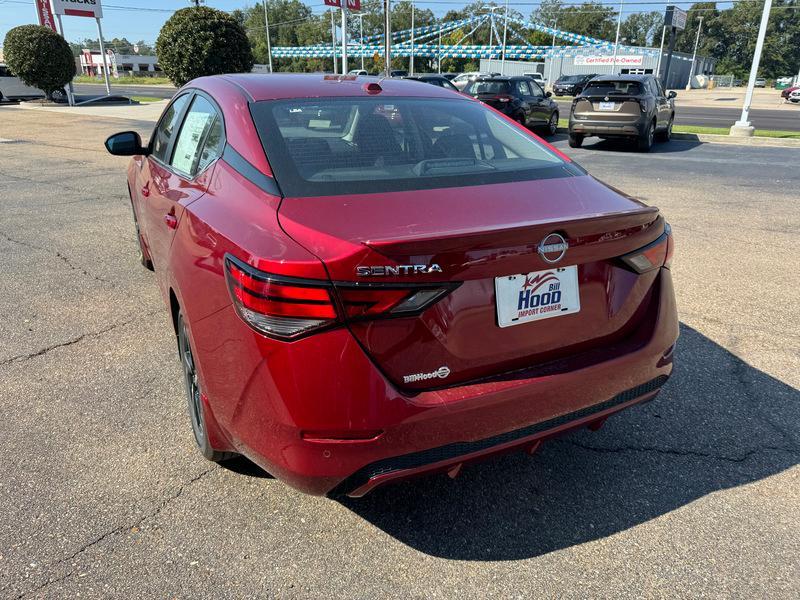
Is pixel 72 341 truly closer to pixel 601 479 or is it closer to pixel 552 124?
pixel 601 479

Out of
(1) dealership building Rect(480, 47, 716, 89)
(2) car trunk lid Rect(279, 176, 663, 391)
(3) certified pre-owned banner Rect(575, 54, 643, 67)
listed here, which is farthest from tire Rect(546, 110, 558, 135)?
(3) certified pre-owned banner Rect(575, 54, 643, 67)

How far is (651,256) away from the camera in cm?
235

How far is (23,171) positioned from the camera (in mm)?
10656

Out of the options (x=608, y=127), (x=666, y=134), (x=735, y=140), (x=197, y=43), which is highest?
(x=197, y=43)

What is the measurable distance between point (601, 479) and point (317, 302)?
167 cm

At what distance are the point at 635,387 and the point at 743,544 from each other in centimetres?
72

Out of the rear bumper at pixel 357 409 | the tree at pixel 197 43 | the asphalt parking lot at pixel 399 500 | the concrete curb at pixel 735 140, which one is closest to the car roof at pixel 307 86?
the rear bumper at pixel 357 409

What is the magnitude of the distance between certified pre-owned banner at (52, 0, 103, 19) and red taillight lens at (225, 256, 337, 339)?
114ft

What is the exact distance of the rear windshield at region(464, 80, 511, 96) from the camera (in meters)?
16.7

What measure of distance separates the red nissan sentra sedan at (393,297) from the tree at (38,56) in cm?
2974

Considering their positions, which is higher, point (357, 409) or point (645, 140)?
point (357, 409)

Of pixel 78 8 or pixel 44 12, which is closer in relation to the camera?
pixel 78 8

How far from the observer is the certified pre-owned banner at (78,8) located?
2931 cm

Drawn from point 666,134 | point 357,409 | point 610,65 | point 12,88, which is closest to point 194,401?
point 357,409
